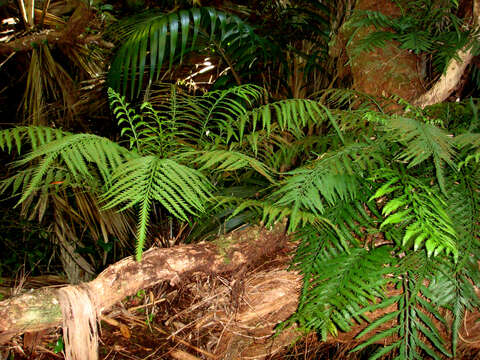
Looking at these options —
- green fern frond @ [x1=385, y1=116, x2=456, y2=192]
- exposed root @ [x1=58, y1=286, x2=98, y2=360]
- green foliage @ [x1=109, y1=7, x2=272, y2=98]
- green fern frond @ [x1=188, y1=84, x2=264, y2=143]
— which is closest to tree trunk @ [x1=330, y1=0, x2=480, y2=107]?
green foliage @ [x1=109, y1=7, x2=272, y2=98]

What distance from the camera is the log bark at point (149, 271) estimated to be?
2.32 ft

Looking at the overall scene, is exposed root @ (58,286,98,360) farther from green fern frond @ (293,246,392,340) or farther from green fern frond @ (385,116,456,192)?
green fern frond @ (385,116,456,192)

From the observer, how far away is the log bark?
0.71m

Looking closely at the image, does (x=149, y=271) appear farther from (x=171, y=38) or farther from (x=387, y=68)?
(x=387, y=68)

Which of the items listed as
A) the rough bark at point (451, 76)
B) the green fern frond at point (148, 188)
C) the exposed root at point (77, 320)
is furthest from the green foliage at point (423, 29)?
the exposed root at point (77, 320)

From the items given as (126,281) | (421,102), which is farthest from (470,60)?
(126,281)

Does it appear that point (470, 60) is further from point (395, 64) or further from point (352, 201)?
point (352, 201)

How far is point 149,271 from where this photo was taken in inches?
33.7

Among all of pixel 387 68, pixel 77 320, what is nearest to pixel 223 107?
pixel 77 320

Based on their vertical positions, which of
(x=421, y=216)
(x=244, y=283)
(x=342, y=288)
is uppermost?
(x=421, y=216)

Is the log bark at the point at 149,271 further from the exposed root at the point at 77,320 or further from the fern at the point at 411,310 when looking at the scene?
the fern at the point at 411,310

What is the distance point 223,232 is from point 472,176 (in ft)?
2.26

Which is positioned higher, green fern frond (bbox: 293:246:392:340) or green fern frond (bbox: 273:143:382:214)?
green fern frond (bbox: 273:143:382:214)

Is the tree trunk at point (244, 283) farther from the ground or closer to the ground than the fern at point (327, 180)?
closer to the ground
